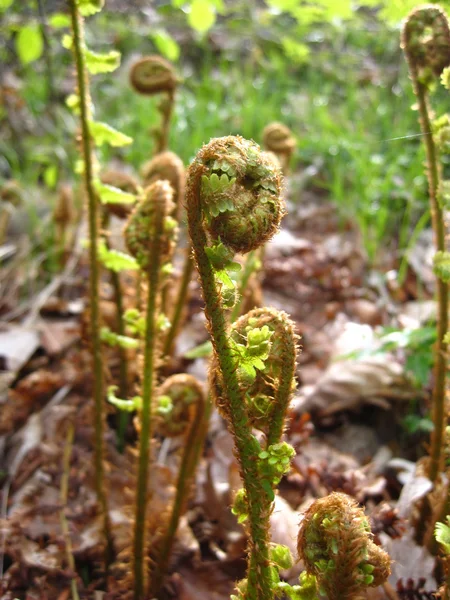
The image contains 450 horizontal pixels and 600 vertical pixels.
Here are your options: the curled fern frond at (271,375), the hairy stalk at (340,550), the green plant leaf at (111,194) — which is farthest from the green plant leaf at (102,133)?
the hairy stalk at (340,550)

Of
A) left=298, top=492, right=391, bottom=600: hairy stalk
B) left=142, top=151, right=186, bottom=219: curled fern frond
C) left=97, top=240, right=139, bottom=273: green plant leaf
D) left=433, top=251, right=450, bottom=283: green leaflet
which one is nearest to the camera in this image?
left=298, top=492, right=391, bottom=600: hairy stalk

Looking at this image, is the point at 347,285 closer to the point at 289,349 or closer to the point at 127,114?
the point at 289,349

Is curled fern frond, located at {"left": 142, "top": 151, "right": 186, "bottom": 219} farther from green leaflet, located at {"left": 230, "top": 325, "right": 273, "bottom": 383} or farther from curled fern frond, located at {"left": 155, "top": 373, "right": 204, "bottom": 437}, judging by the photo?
green leaflet, located at {"left": 230, "top": 325, "right": 273, "bottom": 383}

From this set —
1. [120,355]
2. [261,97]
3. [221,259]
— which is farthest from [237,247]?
[261,97]

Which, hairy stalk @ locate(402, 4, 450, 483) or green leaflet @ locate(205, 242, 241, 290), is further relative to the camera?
hairy stalk @ locate(402, 4, 450, 483)

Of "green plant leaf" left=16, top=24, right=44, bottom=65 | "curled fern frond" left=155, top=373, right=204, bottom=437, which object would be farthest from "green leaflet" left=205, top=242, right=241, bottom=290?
"green plant leaf" left=16, top=24, right=44, bottom=65

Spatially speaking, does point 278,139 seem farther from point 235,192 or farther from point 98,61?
point 235,192

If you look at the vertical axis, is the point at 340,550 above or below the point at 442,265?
below

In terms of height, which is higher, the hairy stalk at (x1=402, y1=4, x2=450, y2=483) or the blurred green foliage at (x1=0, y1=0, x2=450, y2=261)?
the blurred green foliage at (x1=0, y1=0, x2=450, y2=261)
